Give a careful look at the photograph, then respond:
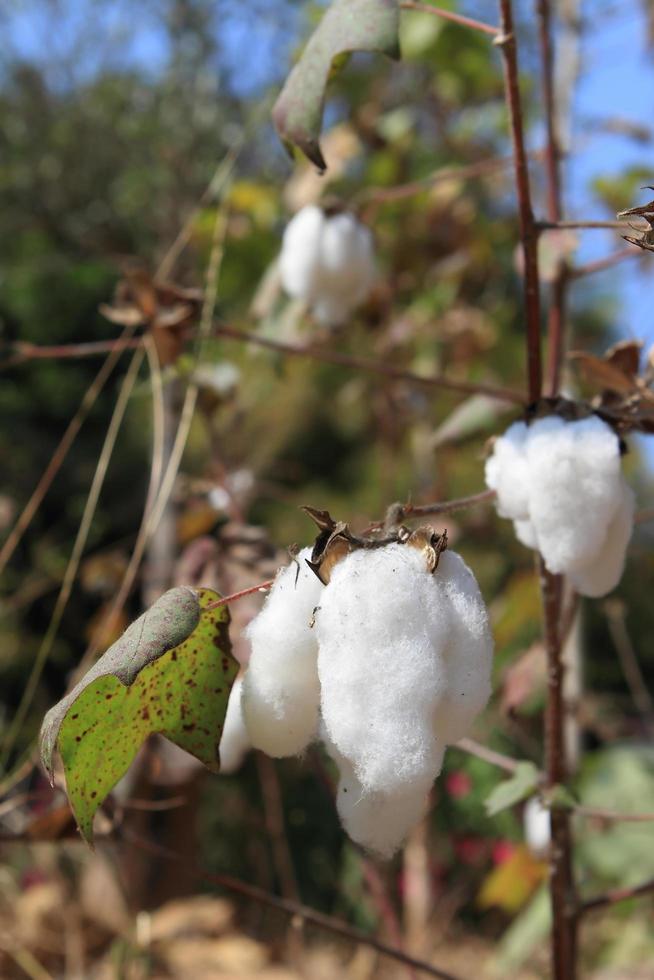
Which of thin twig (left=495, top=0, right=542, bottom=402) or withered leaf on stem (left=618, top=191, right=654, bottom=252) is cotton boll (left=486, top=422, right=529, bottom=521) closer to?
thin twig (left=495, top=0, right=542, bottom=402)

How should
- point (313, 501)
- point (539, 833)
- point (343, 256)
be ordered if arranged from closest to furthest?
1. point (343, 256)
2. point (539, 833)
3. point (313, 501)

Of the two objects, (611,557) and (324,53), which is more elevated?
(324,53)

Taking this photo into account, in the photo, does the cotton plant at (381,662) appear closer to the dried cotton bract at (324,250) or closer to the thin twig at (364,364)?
the thin twig at (364,364)

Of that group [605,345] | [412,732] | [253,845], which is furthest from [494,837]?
[412,732]

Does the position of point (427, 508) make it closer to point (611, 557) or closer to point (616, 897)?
point (611, 557)

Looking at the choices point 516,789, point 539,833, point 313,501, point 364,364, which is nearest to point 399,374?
point 364,364

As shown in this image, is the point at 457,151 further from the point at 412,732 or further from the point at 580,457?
the point at 412,732
